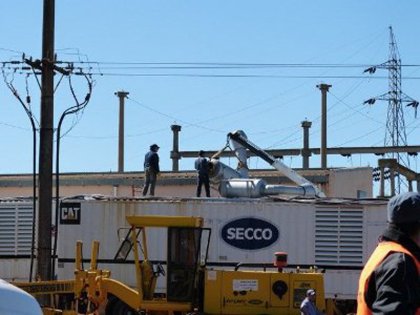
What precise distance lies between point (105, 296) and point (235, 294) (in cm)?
250

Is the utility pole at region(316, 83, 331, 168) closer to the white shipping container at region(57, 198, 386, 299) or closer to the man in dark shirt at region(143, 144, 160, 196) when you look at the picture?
the man in dark shirt at region(143, 144, 160, 196)

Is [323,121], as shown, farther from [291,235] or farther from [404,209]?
[404,209]

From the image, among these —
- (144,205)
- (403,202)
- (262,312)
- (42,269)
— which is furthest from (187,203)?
(403,202)

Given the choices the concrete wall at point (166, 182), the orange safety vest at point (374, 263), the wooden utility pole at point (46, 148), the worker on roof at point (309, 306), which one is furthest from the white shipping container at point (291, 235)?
the orange safety vest at point (374, 263)

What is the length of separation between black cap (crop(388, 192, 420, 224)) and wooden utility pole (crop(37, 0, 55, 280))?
15545mm

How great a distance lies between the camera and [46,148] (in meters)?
19.1

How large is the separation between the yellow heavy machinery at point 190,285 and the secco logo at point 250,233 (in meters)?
4.72

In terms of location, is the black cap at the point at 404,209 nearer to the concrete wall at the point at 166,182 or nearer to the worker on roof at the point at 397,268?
the worker on roof at the point at 397,268

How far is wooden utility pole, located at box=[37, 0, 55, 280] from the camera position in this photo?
1888cm

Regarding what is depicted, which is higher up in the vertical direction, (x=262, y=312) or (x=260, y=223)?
(x=260, y=223)

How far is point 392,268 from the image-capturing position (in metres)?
3.66

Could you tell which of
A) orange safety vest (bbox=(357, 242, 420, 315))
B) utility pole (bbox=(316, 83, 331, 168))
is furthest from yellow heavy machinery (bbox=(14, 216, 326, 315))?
utility pole (bbox=(316, 83, 331, 168))

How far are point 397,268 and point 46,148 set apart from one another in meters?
16.0

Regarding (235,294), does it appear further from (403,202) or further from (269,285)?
(403,202)
